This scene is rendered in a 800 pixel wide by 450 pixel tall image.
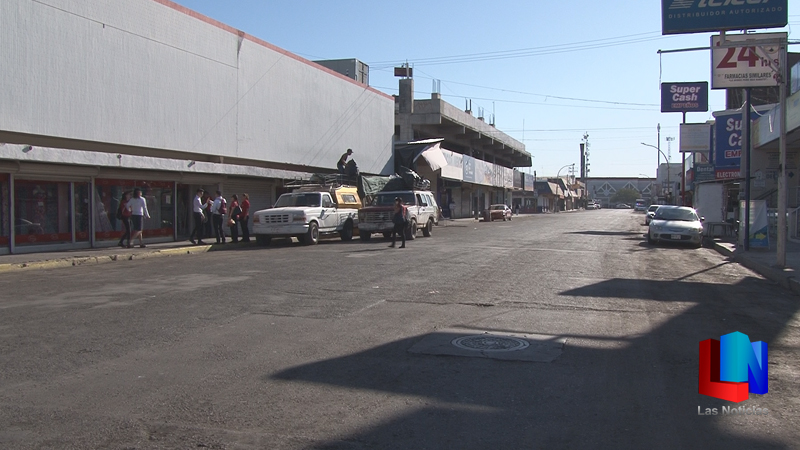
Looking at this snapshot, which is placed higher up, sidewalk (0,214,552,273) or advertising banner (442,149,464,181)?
advertising banner (442,149,464,181)

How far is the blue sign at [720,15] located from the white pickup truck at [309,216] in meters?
12.5

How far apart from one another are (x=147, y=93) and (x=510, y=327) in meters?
17.0

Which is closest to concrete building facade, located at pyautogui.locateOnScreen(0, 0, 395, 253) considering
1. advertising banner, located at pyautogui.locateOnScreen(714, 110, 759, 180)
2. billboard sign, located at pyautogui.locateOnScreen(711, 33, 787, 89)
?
billboard sign, located at pyautogui.locateOnScreen(711, 33, 787, 89)

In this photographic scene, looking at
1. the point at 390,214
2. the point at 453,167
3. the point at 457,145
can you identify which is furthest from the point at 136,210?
the point at 457,145

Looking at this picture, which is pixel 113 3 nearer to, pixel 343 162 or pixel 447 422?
pixel 343 162

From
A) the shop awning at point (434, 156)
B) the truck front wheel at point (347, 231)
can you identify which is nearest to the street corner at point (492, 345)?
the truck front wheel at point (347, 231)

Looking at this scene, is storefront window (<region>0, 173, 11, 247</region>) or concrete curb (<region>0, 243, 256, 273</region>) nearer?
concrete curb (<region>0, 243, 256, 273</region>)

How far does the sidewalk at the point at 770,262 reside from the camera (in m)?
12.4

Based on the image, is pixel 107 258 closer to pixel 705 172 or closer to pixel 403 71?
pixel 705 172

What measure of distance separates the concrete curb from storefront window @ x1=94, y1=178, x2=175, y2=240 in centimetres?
271

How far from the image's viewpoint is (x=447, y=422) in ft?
15.2

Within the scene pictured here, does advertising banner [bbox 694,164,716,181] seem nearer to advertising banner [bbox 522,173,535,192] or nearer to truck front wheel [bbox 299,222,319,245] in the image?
truck front wheel [bbox 299,222,319,245]

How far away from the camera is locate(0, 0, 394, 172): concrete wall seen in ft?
55.1

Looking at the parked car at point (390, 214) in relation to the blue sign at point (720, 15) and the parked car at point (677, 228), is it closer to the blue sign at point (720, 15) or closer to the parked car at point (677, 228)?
the parked car at point (677, 228)
